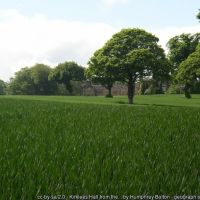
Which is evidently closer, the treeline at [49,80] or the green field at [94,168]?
the green field at [94,168]

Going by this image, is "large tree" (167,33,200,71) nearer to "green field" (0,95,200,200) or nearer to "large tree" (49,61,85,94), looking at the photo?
"large tree" (49,61,85,94)

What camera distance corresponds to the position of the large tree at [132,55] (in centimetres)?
5784

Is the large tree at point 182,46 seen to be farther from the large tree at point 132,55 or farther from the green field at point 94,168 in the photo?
the green field at point 94,168

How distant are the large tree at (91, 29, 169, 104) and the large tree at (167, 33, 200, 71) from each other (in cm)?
3660

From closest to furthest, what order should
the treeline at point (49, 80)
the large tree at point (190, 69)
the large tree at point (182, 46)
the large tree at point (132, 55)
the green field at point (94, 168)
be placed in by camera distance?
1. the green field at point (94, 168)
2. the large tree at point (190, 69)
3. the large tree at point (132, 55)
4. the large tree at point (182, 46)
5. the treeline at point (49, 80)

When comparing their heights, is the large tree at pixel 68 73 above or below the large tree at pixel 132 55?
below

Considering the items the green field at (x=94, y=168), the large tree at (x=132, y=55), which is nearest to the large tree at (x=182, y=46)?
the large tree at (x=132, y=55)

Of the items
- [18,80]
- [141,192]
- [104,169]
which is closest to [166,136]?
[104,169]

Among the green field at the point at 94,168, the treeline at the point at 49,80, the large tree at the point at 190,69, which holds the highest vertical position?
the large tree at the point at 190,69

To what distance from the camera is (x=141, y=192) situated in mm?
4875

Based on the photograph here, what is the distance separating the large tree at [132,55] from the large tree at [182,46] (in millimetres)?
36596

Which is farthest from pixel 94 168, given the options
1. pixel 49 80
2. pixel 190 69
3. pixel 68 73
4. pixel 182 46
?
pixel 49 80

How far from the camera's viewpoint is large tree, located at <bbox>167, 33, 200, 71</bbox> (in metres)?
97.9

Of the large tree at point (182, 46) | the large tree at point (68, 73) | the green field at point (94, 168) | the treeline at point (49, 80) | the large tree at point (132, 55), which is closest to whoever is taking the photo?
the green field at point (94, 168)
